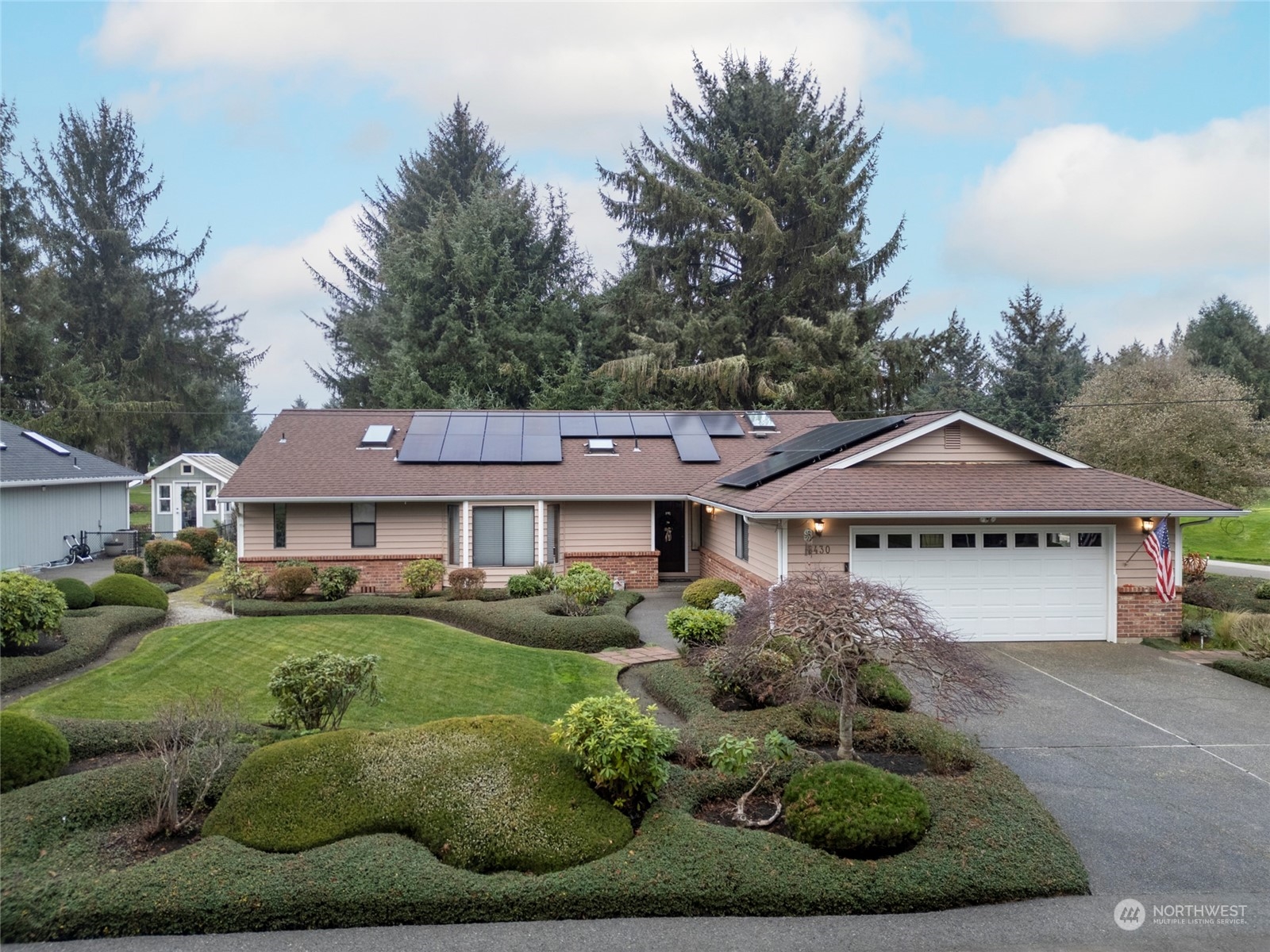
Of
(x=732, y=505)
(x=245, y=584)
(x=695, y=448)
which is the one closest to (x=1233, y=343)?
(x=695, y=448)

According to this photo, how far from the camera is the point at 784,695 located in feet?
27.8

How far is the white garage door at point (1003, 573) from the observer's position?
13.0m

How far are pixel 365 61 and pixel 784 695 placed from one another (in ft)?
42.3

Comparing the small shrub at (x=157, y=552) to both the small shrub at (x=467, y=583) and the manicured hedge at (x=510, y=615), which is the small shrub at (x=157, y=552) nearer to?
the manicured hedge at (x=510, y=615)

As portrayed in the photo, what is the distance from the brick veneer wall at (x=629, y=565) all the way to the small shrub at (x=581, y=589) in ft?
11.4

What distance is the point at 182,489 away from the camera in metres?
28.4

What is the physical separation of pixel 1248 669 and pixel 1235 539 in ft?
77.5

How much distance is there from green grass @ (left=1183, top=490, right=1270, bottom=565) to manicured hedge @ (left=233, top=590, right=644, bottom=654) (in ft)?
75.9

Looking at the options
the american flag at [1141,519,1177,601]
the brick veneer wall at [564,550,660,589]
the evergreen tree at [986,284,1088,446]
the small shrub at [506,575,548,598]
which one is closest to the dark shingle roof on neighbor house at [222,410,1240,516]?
the american flag at [1141,519,1177,601]

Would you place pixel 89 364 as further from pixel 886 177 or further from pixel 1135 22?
pixel 1135 22

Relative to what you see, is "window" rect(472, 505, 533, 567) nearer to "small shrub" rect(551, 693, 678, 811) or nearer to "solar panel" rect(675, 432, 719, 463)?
"solar panel" rect(675, 432, 719, 463)

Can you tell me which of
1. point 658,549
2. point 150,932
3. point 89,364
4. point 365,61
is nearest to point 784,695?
point 150,932

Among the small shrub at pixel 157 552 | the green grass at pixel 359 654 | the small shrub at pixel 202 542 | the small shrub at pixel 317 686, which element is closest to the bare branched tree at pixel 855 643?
the green grass at pixel 359 654

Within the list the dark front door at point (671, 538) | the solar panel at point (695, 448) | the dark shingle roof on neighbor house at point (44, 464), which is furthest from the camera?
the dark front door at point (671, 538)
